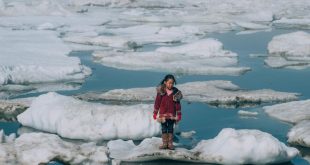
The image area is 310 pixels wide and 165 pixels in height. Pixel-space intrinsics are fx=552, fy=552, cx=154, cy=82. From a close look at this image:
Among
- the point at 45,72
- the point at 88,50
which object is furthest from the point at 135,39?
the point at 45,72

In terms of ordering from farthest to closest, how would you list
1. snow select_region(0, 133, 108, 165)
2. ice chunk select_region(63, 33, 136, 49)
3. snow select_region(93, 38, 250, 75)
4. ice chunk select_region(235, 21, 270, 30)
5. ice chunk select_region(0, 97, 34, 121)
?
ice chunk select_region(235, 21, 270, 30) < ice chunk select_region(63, 33, 136, 49) < snow select_region(93, 38, 250, 75) < ice chunk select_region(0, 97, 34, 121) < snow select_region(0, 133, 108, 165)

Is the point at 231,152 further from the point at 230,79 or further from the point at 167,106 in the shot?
the point at 230,79

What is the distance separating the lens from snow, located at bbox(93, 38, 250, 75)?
13.1 m

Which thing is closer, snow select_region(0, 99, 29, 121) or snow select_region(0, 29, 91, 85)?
snow select_region(0, 99, 29, 121)

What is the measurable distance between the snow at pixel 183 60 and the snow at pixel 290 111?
3867 millimetres

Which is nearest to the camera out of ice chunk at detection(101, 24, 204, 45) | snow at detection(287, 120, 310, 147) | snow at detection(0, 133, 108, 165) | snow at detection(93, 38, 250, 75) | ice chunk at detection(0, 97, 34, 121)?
snow at detection(0, 133, 108, 165)

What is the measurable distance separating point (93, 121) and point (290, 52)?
Answer: 372 inches

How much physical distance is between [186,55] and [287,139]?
25.7 ft

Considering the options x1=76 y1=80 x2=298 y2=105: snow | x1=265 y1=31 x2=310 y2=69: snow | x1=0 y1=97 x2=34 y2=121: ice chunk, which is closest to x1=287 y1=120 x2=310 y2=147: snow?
x1=76 y1=80 x2=298 y2=105: snow

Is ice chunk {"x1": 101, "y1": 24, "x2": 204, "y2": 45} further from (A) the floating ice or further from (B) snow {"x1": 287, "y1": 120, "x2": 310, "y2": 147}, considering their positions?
(B) snow {"x1": 287, "y1": 120, "x2": 310, "y2": 147}

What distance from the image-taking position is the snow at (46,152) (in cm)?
588

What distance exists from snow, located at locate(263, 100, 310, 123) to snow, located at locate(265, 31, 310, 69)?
4975mm

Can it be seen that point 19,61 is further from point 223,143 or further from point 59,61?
point 223,143

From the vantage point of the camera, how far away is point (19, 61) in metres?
12.6
